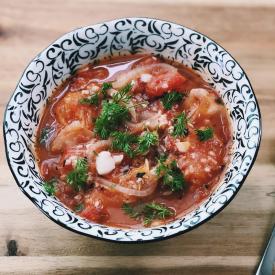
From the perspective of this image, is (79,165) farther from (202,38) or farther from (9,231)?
(202,38)

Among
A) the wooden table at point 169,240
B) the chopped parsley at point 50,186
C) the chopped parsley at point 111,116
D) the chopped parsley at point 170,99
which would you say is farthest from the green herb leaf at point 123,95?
the wooden table at point 169,240

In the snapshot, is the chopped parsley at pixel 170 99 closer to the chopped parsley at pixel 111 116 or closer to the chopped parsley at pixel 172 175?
the chopped parsley at pixel 111 116

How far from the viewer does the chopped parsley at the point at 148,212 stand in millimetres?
2250

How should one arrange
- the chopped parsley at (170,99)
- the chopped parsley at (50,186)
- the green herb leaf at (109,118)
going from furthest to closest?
the chopped parsley at (170,99), the green herb leaf at (109,118), the chopped parsley at (50,186)

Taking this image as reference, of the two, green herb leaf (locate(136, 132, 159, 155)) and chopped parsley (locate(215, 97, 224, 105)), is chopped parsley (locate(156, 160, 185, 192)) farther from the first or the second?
chopped parsley (locate(215, 97, 224, 105))

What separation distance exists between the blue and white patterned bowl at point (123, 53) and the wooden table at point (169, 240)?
339 mm

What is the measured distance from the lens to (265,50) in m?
Result: 3.00

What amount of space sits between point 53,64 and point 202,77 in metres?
0.76

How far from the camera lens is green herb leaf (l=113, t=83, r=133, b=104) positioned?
2.43 metres

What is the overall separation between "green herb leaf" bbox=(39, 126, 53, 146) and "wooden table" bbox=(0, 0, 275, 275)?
0.33m

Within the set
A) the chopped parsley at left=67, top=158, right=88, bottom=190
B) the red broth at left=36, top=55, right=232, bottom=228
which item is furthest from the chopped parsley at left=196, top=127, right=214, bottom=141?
the chopped parsley at left=67, top=158, right=88, bottom=190

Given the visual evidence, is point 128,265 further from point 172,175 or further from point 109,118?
point 109,118

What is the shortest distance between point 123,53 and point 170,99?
0.39 metres

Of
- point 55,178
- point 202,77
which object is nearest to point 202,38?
point 202,77
